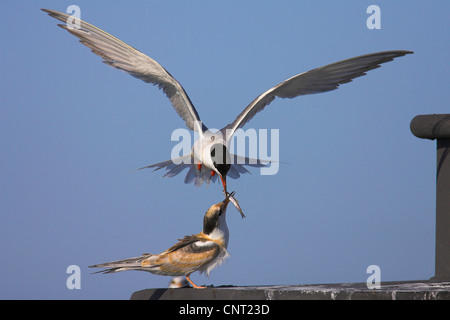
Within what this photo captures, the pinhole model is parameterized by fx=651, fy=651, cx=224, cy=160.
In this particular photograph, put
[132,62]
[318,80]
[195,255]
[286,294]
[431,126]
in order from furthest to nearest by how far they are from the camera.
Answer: [318,80] → [132,62] → [431,126] → [195,255] → [286,294]

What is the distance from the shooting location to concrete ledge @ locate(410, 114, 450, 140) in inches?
295

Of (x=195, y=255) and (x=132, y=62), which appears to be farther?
(x=132, y=62)

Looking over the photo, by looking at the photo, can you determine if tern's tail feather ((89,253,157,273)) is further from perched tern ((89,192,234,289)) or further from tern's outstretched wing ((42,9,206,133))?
tern's outstretched wing ((42,9,206,133))

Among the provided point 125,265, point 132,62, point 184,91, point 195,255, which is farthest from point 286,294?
point 132,62

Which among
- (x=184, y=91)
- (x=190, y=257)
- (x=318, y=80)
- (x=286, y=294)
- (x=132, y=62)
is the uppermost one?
(x=132, y=62)

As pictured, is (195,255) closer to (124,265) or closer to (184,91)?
(124,265)

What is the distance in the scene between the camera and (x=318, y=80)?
27.9ft

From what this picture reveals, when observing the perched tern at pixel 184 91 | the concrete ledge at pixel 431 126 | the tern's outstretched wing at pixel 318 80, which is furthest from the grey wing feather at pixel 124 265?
the concrete ledge at pixel 431 126

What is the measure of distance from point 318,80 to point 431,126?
1643 mm

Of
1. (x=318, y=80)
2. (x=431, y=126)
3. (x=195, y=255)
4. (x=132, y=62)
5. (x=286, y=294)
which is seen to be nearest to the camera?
(x=286, y=294)

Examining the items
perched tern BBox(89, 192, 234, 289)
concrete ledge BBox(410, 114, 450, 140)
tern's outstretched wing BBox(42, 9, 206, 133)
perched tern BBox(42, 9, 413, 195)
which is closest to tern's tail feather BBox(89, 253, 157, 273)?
perched tern BBox(89, 192, 234, 289)

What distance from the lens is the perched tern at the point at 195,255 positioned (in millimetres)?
5203

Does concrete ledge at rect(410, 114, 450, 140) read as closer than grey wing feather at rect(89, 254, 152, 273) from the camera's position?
No
